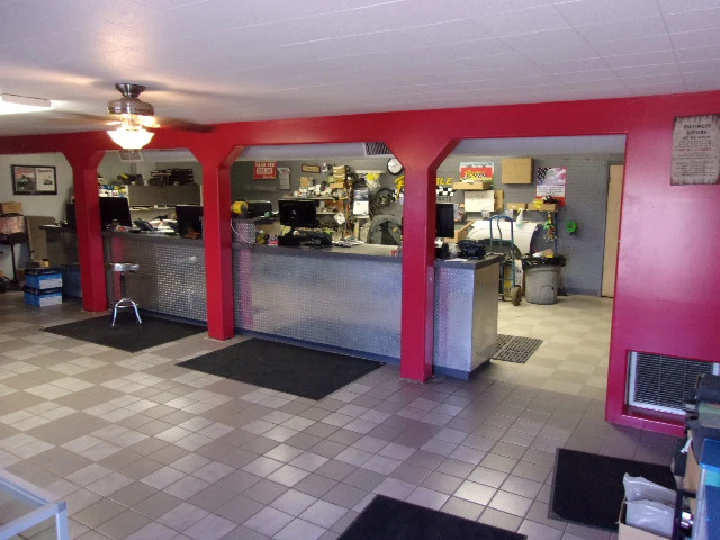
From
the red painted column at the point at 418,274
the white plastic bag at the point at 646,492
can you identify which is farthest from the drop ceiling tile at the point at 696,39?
the red painted column at the point at 418,274

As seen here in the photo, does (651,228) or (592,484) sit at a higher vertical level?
(651,228)

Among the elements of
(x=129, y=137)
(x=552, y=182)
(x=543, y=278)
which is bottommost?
(x=543, y=278)

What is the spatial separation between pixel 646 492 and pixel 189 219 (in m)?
6.63

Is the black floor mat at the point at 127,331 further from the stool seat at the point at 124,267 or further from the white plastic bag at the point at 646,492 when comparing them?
the white plastic bag at the point at 646,492

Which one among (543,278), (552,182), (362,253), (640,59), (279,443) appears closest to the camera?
(640,59)

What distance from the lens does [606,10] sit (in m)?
2.31

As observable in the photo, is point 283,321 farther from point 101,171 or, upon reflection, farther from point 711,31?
point 101,171

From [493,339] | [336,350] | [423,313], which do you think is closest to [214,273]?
[336,350]

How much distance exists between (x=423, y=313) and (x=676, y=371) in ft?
7.31

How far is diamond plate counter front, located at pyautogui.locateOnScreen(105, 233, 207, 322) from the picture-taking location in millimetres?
7674

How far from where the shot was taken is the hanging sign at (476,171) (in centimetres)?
1033

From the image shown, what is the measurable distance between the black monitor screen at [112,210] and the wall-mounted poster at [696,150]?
7590mm

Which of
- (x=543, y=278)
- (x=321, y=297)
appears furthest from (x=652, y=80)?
(x=543, y=278)

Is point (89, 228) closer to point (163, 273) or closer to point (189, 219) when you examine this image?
point (163, 273)
